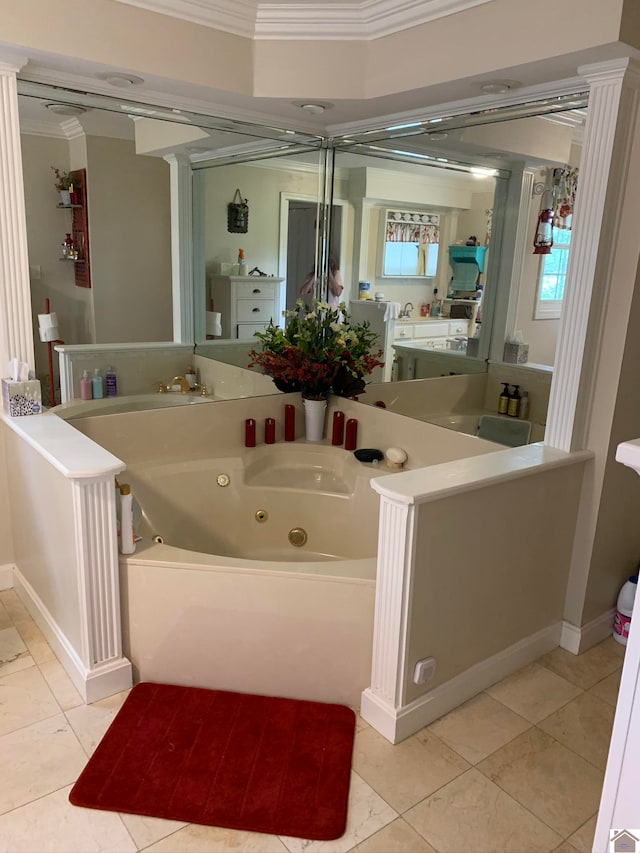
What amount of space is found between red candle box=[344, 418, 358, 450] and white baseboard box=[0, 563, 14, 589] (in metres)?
1.77

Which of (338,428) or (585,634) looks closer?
(585,634)

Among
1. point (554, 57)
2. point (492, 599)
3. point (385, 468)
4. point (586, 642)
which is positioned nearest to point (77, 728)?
point (492, 599)

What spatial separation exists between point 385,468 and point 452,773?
60.1 inches

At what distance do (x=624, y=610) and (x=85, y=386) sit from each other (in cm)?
262

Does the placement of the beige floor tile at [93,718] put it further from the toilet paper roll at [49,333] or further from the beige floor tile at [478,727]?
the toilet paper roll at [49,333]

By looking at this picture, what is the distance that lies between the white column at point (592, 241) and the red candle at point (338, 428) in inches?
49.7

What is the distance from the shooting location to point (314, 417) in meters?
3.68

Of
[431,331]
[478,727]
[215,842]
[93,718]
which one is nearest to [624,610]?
[478,727]

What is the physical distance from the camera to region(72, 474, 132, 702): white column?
86.0 inches

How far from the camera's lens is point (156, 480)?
317 centimetres

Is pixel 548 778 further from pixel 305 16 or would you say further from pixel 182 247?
pixel 305 16

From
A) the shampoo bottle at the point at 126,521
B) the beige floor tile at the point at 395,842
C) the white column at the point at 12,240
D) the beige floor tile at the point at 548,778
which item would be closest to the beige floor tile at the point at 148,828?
the beige floor tile at the point at 395,842

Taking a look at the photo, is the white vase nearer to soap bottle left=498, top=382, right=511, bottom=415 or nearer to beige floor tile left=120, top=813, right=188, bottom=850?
soap bottle left=498, top=382, right=511, bottom=415

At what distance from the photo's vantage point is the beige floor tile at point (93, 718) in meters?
2.19
